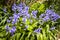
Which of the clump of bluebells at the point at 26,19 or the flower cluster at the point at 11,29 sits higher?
the clump of bluebells at the point at 26,19

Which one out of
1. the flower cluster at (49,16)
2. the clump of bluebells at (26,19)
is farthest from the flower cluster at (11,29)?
the flower cluster at (49,16)

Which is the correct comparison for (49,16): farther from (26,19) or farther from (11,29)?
(11,29)

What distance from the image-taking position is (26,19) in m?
4.23

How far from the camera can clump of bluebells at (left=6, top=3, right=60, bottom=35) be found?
13.6 feet

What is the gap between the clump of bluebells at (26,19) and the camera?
416cm

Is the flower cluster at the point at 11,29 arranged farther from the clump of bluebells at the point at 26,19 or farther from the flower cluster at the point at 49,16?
the flower cluster at the point at 49,16

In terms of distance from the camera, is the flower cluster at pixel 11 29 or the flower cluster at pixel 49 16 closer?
the flower cluster at pixel 11 29

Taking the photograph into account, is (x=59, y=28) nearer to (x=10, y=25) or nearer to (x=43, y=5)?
(x=43, y=5)

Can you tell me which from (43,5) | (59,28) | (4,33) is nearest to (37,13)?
Answer: (43,5)

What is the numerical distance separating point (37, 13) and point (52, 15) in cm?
45

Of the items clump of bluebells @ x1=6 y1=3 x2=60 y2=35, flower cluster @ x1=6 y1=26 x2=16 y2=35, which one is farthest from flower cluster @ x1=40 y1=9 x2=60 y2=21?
flower cluster @ x1=6 y1=26 x2=16 y2=35

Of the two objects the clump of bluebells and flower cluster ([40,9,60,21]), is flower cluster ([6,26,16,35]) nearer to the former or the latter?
the clump of bluebells

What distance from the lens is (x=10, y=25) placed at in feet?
14.0

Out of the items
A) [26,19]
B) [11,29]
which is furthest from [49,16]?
[11,29]
